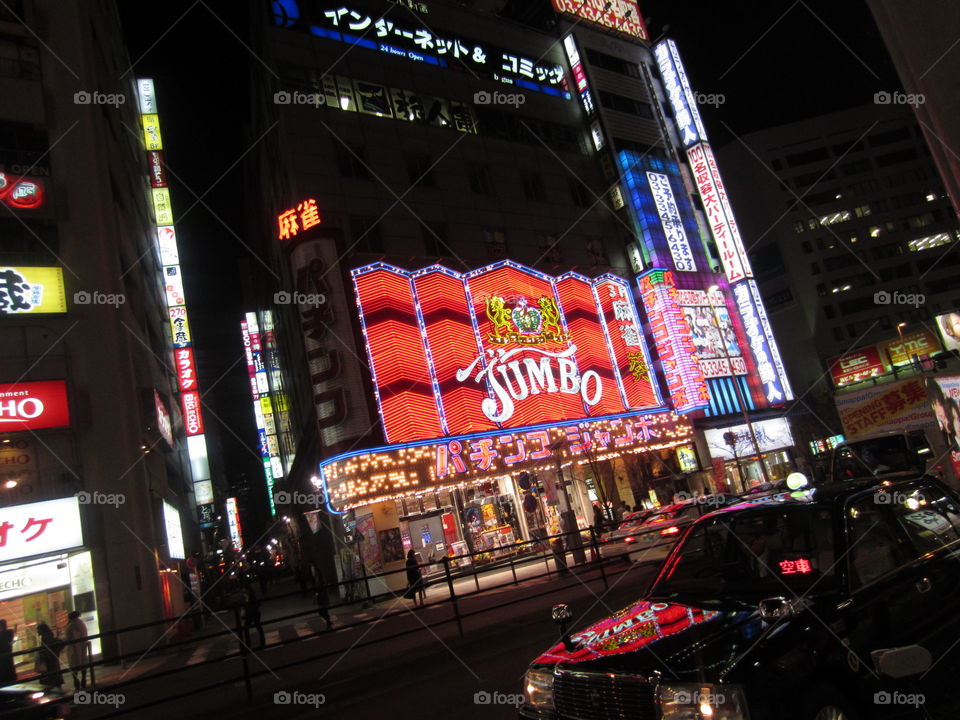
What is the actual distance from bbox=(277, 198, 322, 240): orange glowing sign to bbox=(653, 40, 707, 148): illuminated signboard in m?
26.3

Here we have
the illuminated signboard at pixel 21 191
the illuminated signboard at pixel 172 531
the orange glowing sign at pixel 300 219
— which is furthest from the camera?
the orange glowing sign at pixel 300 219

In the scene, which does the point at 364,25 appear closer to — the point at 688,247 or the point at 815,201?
the point at 688,247

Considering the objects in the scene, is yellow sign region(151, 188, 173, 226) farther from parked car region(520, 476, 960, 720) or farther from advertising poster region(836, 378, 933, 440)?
parked car region(520, 476, 960, 720)

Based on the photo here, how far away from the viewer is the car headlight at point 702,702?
3293 mm

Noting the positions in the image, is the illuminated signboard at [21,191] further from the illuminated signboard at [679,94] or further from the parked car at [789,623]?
the illuminated signboard at [679,94]

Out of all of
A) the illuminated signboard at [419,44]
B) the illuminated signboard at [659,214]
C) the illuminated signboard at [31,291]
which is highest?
the illuminated signboard at [419,44]

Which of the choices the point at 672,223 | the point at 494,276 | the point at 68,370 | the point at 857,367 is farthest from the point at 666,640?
the point at 857,367

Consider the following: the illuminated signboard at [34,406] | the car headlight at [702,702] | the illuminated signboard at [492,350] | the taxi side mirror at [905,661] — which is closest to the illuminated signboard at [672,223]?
the illuminated signboard at [492,350]

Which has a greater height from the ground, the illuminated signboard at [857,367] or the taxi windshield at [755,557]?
the illuminated signboard at [857,367]

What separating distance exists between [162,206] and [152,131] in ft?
12.1

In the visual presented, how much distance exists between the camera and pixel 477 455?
22.8 meters

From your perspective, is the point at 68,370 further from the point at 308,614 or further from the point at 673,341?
the point at 673,341

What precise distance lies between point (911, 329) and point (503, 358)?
59774 mm

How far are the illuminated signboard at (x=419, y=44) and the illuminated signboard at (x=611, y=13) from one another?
5.80 metres
